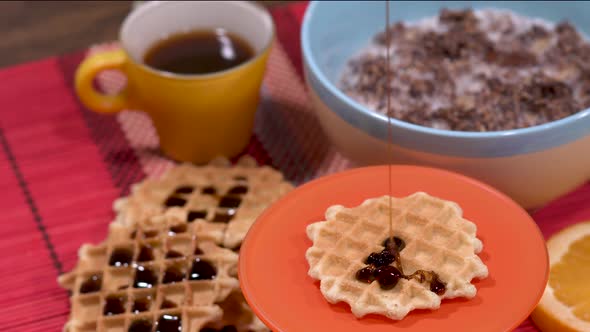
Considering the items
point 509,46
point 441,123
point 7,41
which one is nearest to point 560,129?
point 441,123

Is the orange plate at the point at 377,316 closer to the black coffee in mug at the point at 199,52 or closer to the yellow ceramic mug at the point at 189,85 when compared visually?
the yellow ceramic mug at the point at 189,85

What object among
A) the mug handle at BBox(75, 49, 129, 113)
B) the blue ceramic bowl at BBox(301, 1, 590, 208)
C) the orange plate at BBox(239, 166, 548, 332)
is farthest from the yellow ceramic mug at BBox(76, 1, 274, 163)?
the orange plate at BBox(239, 166, 548, 332)

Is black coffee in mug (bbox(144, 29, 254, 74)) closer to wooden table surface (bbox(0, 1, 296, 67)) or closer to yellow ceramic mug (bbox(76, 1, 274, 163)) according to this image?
yellow ceramic mug (bbox(76, 1, 274, 163))

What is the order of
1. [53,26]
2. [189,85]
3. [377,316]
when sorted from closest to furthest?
1. [377,316]
2. [189,85]
3. [53,26]

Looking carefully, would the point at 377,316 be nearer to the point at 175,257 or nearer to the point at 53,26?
the point at 175,257

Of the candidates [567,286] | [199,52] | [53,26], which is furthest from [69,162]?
[567,286]

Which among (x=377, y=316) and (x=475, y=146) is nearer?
(x=377, y=316)

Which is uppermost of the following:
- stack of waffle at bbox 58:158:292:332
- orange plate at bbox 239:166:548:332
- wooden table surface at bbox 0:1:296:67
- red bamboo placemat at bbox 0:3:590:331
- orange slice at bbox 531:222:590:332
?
orange plate at bbox 239:166:548:332
